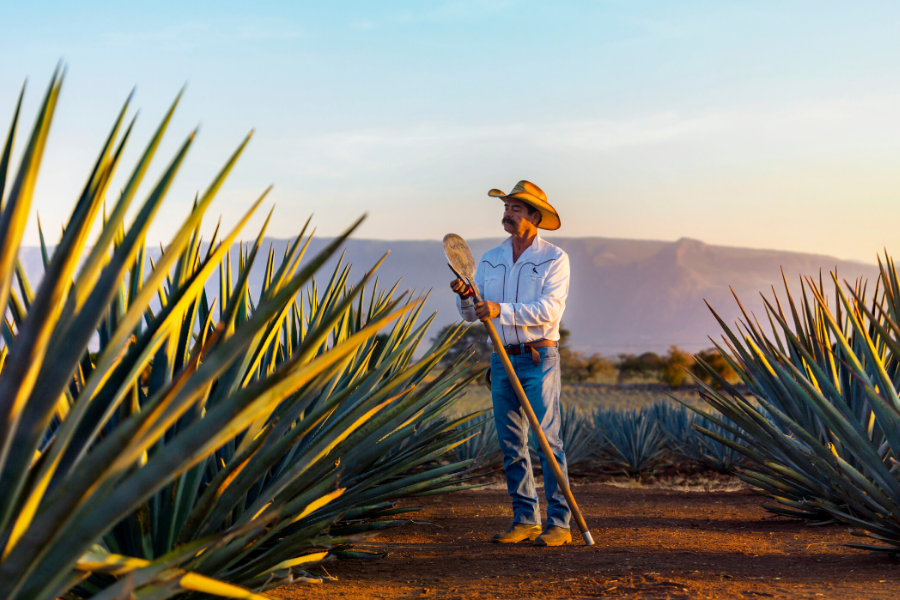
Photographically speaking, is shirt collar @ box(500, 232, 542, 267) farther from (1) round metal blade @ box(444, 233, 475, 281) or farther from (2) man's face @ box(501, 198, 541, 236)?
(1) round metal blade @ box(444, 233, 475, 281)

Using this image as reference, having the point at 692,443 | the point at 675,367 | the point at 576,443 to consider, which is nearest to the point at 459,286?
the point at 576,443

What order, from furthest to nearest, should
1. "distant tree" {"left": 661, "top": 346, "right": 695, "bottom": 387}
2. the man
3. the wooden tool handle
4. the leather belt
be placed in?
"distant tree" {"left": 661, "top": 346, "right": 695, "bottom": 387} < the leather belt < the man < the wooden tool handle

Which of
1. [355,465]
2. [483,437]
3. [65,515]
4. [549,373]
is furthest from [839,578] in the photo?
[483,437]

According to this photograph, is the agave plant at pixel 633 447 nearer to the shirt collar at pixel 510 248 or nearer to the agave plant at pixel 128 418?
the shirt collar at pixel 510 248

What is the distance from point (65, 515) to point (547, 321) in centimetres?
294

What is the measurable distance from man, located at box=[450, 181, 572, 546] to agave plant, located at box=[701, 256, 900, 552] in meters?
0.89

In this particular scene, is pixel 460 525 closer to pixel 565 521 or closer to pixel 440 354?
pixel 565 521

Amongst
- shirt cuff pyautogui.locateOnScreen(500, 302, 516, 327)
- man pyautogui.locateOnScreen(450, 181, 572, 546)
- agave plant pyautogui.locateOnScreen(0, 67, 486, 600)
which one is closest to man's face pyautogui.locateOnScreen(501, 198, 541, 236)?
man pyautogui.locateOnScreen(450, 181, 572, 546)

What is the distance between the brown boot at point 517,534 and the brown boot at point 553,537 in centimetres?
9

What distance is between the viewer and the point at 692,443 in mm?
7672

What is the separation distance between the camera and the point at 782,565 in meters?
3.06

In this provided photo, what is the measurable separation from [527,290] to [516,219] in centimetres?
43

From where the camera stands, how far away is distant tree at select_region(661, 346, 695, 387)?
25.9m

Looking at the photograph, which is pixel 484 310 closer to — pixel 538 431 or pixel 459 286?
pixel 459 286
